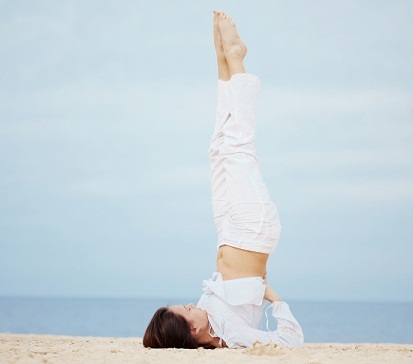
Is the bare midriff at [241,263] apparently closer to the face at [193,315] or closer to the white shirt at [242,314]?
the white shirt at [242,314]

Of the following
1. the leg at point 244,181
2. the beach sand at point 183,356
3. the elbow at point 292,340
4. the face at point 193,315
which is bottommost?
the beach sand at point 183,356

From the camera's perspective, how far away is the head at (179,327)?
4.16 meters

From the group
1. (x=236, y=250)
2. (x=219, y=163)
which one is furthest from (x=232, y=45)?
(x=236, y=250)

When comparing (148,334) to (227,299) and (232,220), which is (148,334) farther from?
(232,220)

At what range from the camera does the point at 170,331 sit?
164 inches

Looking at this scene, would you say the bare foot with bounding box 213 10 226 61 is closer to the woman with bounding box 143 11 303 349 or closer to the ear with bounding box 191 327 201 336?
the woman with bounding box 143 11 303 349

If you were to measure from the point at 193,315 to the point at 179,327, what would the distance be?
0.39 ft

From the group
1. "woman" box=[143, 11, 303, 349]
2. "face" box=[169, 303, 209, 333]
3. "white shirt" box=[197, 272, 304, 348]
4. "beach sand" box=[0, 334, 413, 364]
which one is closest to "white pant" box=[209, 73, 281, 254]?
"woman" box=[143, 11, 303, 349]

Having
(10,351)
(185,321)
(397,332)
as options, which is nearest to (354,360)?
(185,321)

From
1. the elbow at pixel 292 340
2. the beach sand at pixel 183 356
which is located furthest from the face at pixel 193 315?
the elbow at pixel 292 340

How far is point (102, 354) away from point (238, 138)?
1.71 meters

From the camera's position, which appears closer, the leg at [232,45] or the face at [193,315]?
the face at [193,315]

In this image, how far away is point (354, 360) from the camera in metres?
3.77

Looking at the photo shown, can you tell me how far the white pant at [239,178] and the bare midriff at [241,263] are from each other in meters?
0.05
